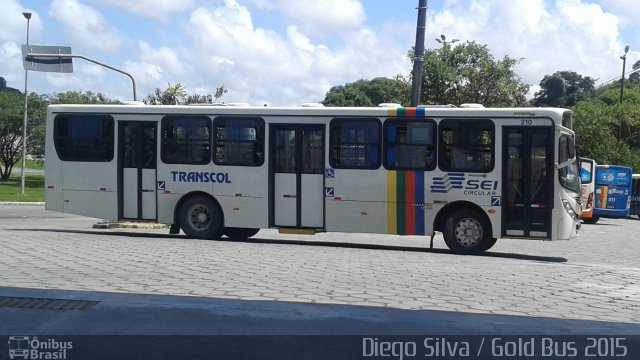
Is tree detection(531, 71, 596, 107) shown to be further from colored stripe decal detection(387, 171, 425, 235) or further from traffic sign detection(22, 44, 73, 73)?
colored stripe decal detection(387, 171, 425, 235)

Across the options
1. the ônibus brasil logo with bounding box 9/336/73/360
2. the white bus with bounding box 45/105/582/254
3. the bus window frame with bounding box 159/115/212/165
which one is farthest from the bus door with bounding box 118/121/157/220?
the ônibus brasil logo with bounding box 9/336/73/360

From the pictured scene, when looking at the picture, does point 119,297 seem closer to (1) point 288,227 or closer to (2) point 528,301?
(2) point 528,301

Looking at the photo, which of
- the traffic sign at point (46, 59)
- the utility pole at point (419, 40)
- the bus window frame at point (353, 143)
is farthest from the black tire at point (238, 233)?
the traffic sign at point (46, 59)

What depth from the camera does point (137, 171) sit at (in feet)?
57.0

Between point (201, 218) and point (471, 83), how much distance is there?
2469 centimetres

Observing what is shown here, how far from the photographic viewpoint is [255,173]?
16.7 meters

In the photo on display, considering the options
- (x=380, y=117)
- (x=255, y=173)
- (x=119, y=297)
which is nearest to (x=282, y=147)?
(x=255, y=173)

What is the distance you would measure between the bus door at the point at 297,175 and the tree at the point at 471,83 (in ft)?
74.3

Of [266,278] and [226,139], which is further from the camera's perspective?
[226,139]

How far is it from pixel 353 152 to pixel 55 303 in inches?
352

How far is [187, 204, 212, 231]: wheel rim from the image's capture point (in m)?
17.2

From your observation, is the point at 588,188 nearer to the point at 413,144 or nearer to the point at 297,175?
the point at 413,144

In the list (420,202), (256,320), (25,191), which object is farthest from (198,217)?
(25,191)

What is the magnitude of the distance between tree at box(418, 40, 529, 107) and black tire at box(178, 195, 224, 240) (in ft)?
76.0
